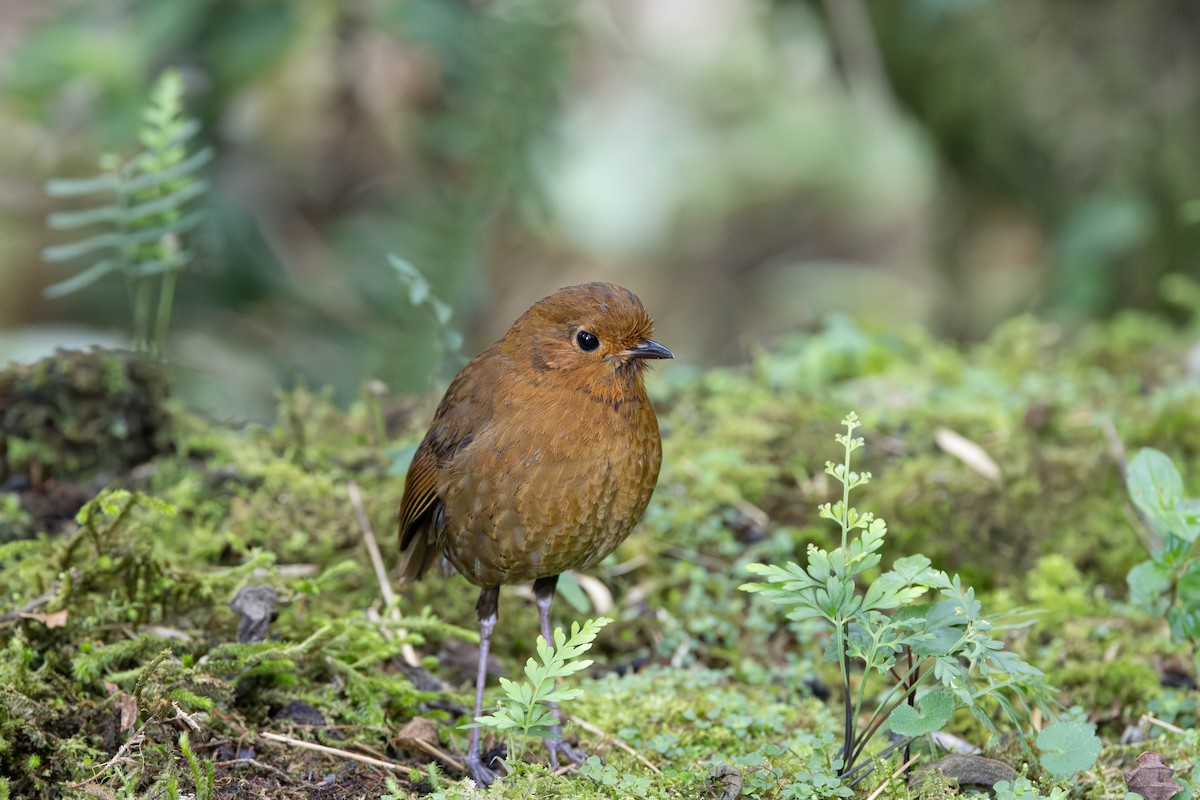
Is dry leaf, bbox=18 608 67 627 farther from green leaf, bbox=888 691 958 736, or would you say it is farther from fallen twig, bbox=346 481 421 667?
green leaf, bbox=888 691 958 736

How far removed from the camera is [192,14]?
569 centimetres

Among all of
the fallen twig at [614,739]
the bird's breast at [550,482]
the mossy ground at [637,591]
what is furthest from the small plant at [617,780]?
the bird's breast at [550,482]

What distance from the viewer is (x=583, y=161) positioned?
8.63 metres

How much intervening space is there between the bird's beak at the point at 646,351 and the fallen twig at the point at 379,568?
99 centimetres

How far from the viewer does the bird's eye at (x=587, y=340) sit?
329cm

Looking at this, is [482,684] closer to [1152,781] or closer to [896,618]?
[896,618]

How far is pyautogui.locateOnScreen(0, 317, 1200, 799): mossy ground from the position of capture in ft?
9.29

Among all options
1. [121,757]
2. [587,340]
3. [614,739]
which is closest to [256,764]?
[121,757]

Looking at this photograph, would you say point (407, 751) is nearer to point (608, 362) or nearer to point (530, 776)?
point (530, 776)

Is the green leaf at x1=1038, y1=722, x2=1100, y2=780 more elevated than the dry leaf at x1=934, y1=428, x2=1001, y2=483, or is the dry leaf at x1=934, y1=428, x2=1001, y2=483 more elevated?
the green leaf at x1=1038, y1=722, x2=1100, y2=780

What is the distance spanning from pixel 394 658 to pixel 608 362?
104 cm

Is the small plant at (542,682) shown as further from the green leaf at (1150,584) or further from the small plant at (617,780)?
the green leaf at (1150,584)

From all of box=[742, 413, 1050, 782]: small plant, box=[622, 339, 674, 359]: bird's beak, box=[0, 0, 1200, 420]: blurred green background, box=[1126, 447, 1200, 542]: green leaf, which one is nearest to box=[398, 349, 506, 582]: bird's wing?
box=[622, 339, 674, 359]: bird's beak

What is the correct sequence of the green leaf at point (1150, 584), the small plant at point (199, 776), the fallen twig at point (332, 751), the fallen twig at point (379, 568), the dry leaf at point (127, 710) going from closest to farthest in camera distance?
the small plant at point (199, 776)
the dry leaf at point (127, 710)
the fallen twig at point (332, 751)
the green leaf at point (1150, 584)
the fallen twig at point (379, 568)
